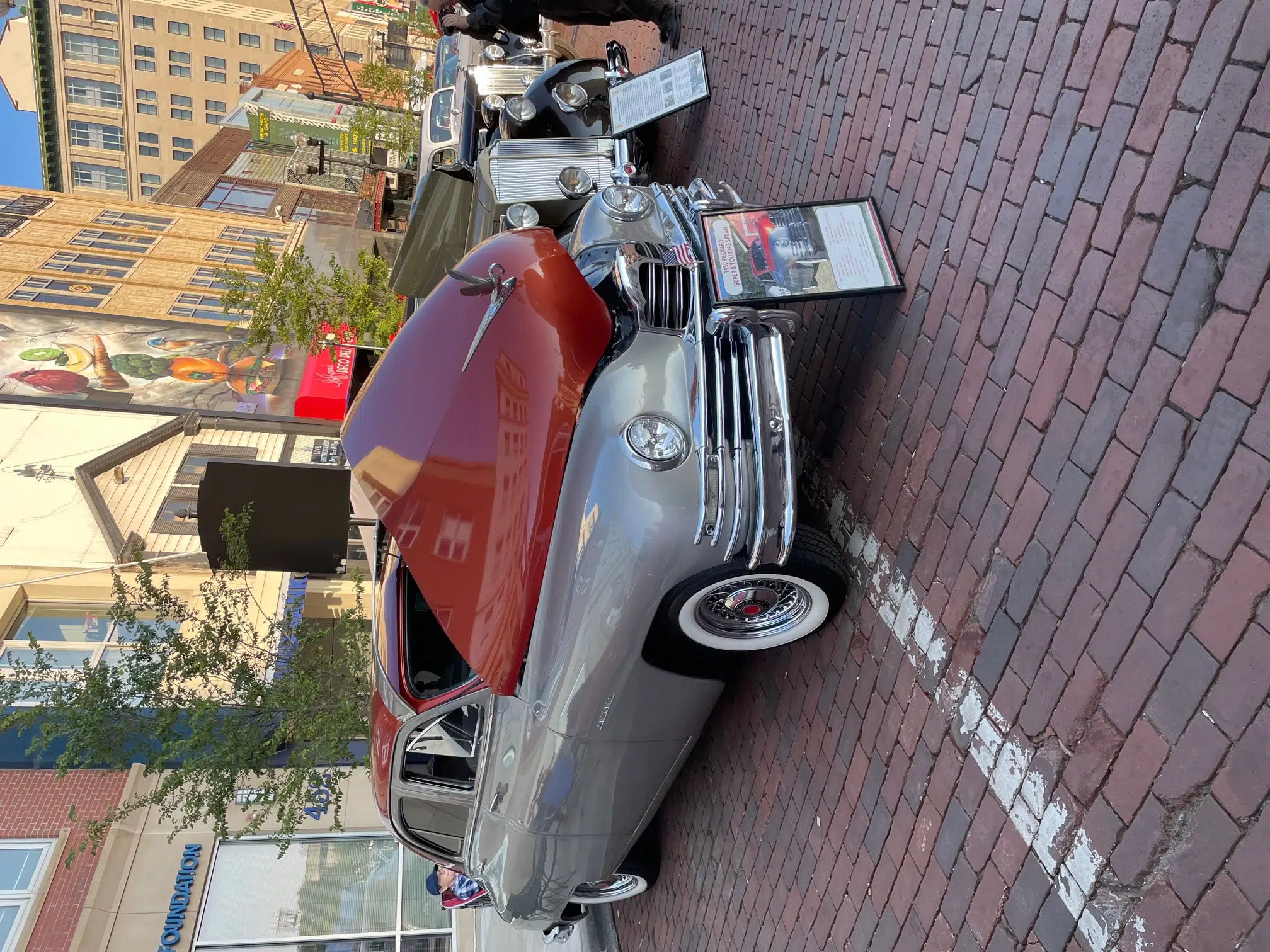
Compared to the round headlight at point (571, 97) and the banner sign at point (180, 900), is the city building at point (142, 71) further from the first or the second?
the banner sign at point (180, 900)

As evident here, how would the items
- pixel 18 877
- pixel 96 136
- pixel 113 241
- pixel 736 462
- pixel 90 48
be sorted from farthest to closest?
1. pixel 96 136
2. pixel 90 48
3. pixel 113 241
4. pixel 18 877
5. pixel 736 462

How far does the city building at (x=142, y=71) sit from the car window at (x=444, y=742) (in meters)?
50.4

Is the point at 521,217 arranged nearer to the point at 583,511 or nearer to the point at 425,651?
the point at 583,511

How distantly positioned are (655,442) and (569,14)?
20.8 ft

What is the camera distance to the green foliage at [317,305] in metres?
14.7

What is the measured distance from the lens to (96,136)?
162 ft

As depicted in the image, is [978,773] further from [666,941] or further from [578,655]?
[666,941]

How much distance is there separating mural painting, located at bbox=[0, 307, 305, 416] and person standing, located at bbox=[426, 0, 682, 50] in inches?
465

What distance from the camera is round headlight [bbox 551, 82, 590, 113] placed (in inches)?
293

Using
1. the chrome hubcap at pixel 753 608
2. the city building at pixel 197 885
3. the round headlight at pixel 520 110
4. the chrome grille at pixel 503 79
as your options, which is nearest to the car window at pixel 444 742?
the chrome hubcap at pixel 753 608

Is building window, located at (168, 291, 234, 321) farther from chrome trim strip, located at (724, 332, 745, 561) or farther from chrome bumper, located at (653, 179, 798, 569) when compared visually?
chrome trim strip, located at (724, 332, 745, 561)

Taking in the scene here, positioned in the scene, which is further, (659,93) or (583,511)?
(659,93)

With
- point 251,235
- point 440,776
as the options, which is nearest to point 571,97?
point 440,776

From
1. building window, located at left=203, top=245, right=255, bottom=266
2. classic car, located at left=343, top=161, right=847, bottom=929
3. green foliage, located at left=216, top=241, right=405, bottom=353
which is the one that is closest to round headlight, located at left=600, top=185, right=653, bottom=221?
classic car, located at left=343, top=161, right=847, bottom=929
